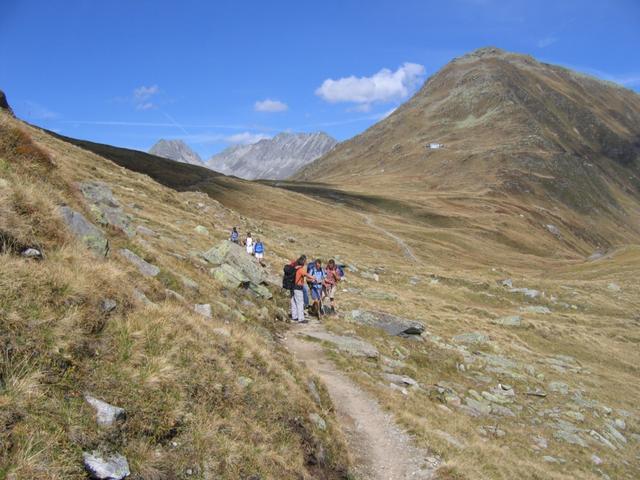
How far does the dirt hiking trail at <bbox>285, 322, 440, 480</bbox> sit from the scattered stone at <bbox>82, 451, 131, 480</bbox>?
564cm

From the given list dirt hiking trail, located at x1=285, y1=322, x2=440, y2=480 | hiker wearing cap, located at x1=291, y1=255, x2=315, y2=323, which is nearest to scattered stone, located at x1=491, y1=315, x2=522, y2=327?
hiker wearing cap, located at x1=291, y1=255, x2=315, y2=323

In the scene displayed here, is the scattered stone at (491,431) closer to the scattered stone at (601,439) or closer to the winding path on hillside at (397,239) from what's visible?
the scattered stone at (601,439)

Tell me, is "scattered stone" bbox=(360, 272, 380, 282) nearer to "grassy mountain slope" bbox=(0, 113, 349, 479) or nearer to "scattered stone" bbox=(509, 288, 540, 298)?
"scattered stone" bbox=(509, 288, 540, 298)

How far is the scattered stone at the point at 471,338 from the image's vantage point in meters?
27.6

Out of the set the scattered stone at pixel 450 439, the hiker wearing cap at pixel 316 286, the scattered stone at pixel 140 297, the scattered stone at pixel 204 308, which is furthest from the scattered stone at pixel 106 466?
the hiker wearing cap at pixel 316 286

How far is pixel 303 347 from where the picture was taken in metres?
17.9

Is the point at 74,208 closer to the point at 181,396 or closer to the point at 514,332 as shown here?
the point at 181,396

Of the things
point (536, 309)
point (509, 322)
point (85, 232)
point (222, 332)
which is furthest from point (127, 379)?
point (536, 309)

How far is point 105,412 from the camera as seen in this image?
6582mm

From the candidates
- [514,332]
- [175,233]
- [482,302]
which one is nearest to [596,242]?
[482,302]

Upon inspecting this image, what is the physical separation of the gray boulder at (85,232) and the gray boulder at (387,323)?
575 inches

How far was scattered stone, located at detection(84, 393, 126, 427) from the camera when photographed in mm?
6512

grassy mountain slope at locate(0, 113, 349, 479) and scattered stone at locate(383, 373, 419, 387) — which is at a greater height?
grassy mountain slope at locate(0, 113, 349, 479)

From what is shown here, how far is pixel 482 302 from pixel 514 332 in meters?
11.9
